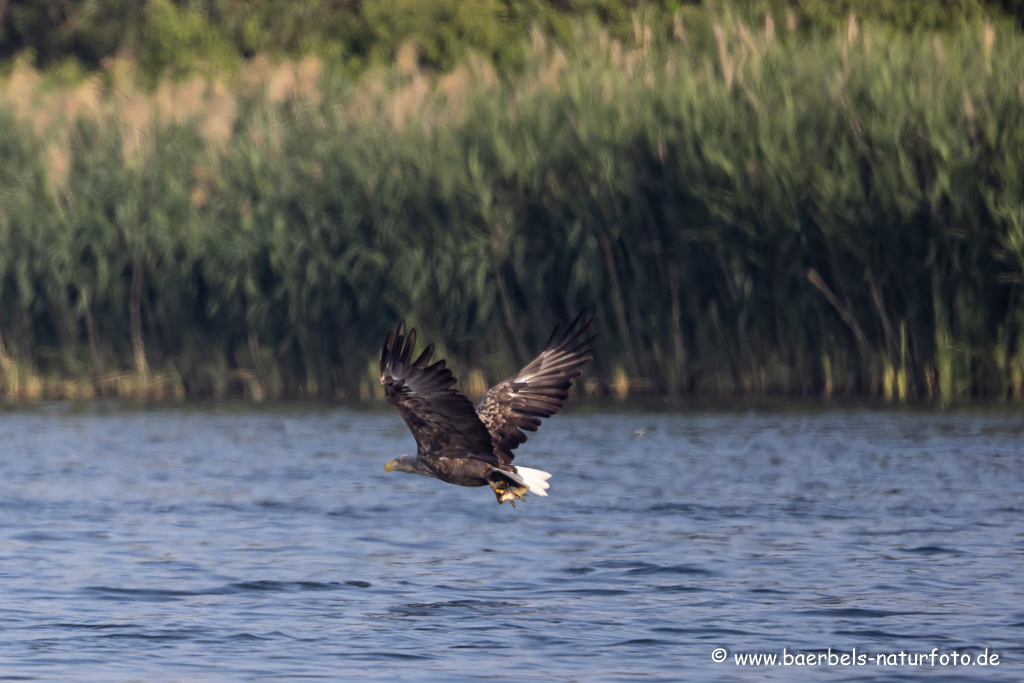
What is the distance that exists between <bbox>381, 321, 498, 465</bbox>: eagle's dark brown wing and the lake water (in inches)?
35.4

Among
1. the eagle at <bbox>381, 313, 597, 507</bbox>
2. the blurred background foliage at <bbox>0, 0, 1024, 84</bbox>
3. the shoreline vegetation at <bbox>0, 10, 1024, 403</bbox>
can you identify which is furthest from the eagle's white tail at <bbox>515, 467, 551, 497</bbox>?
the blurred background foliage at <bbox>0, 0, 1024, 84</bbox>

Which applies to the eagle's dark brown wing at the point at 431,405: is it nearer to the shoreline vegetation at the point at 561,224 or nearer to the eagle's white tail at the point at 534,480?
the eagle's white tail at the point at 534,480

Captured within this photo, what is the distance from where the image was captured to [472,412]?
7586 mm

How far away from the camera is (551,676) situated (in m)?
7.27

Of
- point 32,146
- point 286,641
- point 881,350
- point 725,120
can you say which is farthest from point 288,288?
point 286,641

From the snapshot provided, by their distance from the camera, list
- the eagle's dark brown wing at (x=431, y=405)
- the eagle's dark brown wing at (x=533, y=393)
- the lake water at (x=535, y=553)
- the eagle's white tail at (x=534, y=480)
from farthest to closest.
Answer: the eagle's dark brown wing at (x=533, y=393) → the lake water at (x=535, y=553) → the eagle's white tail at (x=534, y=480) → the eagle's dark brown wing at (x=431, y=405)

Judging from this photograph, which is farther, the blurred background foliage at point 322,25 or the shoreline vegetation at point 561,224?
the blurred background foliage at point 322,25

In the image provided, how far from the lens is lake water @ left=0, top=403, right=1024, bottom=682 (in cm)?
766

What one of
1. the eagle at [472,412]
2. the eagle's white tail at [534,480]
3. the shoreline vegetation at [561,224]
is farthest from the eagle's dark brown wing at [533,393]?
the shoreline vegetation at [561,224]

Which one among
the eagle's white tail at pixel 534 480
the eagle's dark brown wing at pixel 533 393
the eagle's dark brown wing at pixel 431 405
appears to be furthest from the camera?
the eagle's dark brown wing at pixel 533 393

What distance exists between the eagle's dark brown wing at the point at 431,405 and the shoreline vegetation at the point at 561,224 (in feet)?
28.8

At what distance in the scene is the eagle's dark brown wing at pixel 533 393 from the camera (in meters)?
8.39

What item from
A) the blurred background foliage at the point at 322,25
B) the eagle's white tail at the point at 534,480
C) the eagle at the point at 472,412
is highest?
the blurred background foliage at the point at 322,25

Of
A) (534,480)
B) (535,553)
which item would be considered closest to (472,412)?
(534,480)
